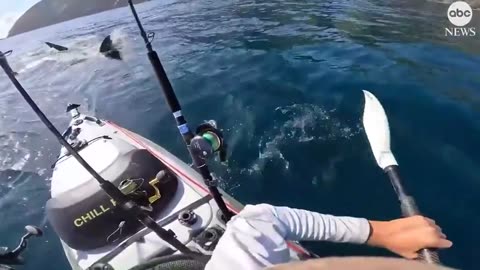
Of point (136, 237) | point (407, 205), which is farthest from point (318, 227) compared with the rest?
point (136, 237)

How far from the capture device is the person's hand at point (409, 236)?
2477 mm

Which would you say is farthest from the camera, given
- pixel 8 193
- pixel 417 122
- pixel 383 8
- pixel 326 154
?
pixel 383 8

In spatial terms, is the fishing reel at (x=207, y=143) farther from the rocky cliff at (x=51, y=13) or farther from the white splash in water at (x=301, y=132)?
the rocky cliff at (x=51, y=13)

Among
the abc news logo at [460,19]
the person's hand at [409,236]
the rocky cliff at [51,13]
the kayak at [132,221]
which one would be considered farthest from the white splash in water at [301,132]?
the rocky cliff at [51,13]

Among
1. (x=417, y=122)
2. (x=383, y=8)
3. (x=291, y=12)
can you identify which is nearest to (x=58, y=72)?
(x=291, y=12)

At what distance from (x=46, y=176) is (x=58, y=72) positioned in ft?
45.3

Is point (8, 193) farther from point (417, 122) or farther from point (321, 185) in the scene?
point (417, 122)

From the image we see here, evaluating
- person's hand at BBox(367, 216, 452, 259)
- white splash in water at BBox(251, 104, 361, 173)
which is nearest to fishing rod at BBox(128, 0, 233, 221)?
person's hand at BBox(367, 216, 452, 259)

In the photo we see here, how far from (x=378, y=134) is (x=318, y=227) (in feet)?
6.81

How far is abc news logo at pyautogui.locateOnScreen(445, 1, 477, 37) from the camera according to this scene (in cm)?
1357

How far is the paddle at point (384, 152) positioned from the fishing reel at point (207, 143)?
1622 mm

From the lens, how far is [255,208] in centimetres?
227

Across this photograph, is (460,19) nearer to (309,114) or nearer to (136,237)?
(309,114)

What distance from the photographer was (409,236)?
99.6 inches
